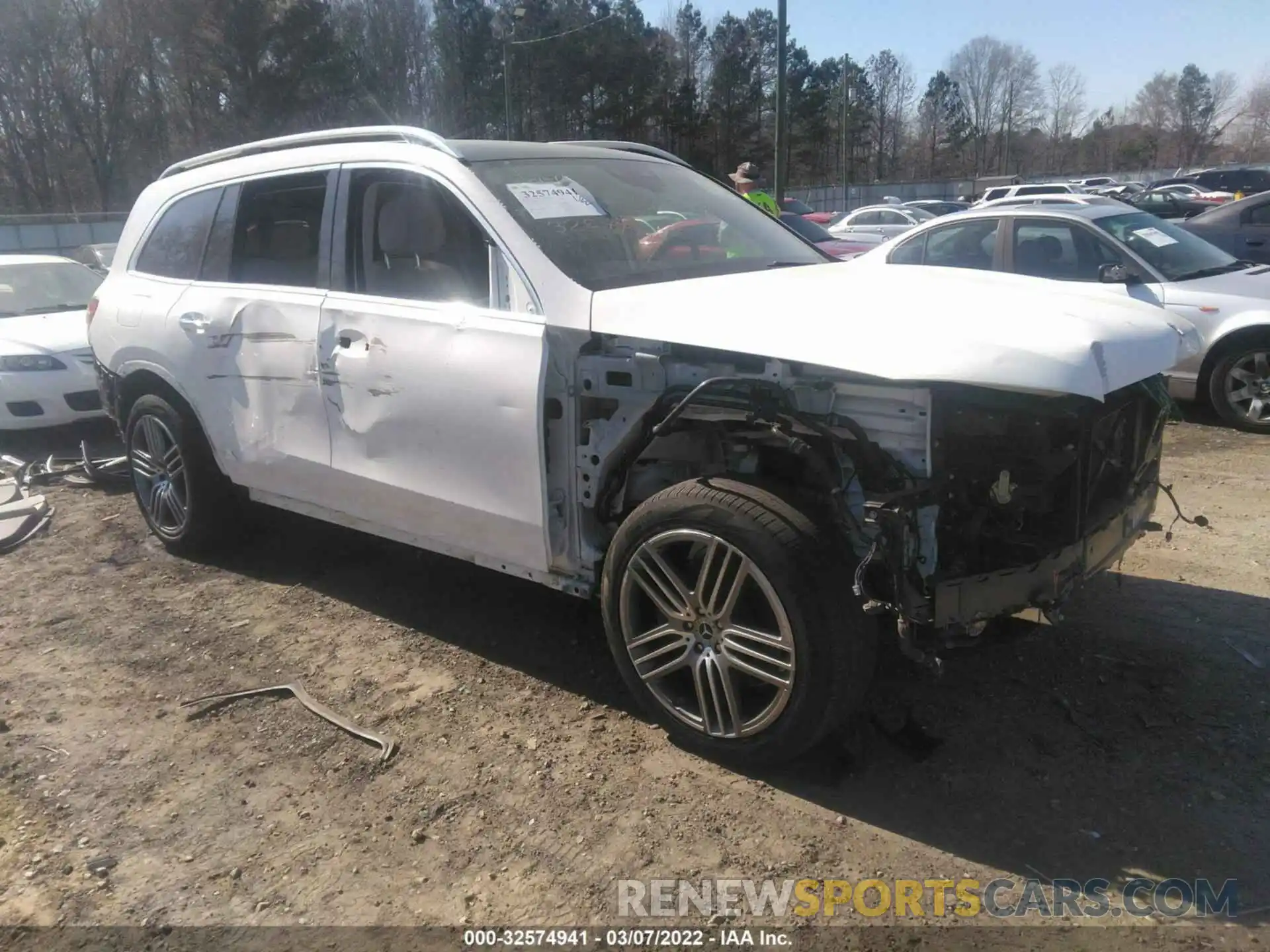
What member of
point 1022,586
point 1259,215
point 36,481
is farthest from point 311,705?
point 1259,215

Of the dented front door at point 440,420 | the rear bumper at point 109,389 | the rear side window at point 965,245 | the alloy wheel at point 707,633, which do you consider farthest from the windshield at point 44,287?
the alloy wheel at point 707,633

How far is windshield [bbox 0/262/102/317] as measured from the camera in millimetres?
8734

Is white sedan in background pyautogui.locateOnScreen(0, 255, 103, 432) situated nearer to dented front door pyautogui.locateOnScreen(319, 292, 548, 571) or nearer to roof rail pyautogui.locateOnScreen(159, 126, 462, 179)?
roof rail pyautogui.locateOnScreen(159, 126, 462, 179)

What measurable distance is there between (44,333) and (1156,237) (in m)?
8.97

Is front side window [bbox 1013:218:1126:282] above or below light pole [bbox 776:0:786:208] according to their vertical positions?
below

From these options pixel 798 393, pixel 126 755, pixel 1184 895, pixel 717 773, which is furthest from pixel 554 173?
pixel 1184 895

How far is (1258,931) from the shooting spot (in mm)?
2412

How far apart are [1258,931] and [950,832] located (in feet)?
2.48

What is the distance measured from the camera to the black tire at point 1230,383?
7133 mm

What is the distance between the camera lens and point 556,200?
12.3 feet

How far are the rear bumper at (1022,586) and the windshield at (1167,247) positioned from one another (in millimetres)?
5188

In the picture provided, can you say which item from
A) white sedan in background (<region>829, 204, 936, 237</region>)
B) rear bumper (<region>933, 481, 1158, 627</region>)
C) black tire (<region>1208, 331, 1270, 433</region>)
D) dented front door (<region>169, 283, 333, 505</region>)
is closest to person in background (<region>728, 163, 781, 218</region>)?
black tire (<region>1208, 331, 1270, 433</region>)

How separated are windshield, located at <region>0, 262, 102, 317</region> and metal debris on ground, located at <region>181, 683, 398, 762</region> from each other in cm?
646

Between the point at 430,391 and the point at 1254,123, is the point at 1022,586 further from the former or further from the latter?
the point at 1254,123
